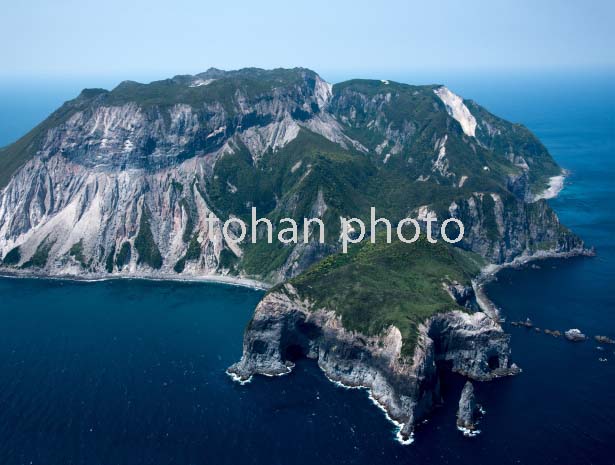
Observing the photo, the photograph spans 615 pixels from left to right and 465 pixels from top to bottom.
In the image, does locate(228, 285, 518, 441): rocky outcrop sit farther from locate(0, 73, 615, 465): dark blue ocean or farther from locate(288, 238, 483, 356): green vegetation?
locate(0, 73, 615, 465): dark blue ocean

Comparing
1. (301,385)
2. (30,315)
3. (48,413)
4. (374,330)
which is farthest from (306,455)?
(30,315)

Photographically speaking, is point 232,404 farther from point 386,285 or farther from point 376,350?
point 386,285

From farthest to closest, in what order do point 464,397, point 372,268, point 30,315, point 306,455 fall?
1. point 30,315
2. point 372,268
3. point 464,397
4. point 306,455

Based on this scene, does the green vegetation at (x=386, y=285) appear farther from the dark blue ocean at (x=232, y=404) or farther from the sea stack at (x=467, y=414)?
the dark blue ocean at (x=232, y=404)

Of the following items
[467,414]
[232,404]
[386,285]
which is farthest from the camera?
[386,285]

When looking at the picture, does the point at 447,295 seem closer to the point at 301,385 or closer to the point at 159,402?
the point at 301,385

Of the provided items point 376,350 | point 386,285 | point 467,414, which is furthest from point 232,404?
point 386,285

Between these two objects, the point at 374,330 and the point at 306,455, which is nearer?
the point at 306,455
